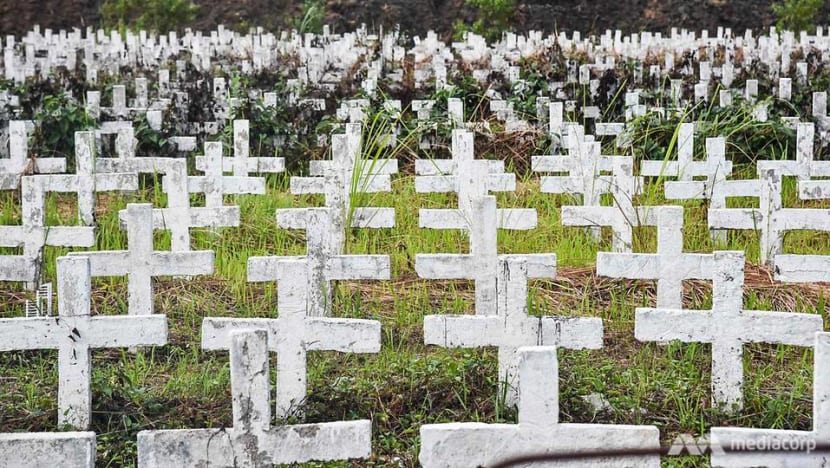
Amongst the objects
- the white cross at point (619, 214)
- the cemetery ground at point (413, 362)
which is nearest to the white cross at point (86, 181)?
the cemetery ground at point (413, 362)

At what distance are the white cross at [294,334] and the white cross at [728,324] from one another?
3.15 feet

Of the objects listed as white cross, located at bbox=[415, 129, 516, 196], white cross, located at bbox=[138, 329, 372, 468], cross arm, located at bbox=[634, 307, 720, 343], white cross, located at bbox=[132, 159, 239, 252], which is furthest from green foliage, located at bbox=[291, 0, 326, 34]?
white cross, located at bbox=[138, 329, 372, 468]

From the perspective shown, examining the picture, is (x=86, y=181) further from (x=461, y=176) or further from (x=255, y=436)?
(x=255, y=436)

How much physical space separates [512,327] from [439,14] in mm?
24550

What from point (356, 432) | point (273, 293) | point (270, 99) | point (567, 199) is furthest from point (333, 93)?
point (356, 432)

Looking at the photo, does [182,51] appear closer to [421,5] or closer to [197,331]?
[197,331]

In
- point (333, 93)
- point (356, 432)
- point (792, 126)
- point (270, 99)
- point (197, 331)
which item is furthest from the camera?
point (333, 93)

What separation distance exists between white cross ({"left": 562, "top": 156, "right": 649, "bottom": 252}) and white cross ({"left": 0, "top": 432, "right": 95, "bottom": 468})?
12.3 ft

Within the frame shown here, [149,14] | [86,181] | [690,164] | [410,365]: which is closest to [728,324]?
[410,365]

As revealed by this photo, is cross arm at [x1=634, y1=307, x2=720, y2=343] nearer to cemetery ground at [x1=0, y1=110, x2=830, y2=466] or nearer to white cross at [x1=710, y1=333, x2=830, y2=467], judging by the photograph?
cemetery ground at [x1=0, y1=110, x2=830, y2=466]

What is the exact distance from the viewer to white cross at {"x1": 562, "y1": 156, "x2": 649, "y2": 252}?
6016 millimetres

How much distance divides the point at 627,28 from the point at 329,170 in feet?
71.7

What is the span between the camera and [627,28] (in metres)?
26.9

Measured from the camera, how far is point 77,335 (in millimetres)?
3807
